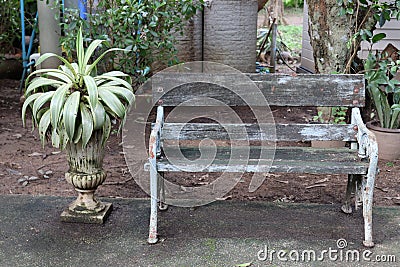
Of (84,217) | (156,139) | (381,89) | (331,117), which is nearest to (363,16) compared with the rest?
(381,89)

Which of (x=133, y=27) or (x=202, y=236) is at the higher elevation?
(x=133, y=27)

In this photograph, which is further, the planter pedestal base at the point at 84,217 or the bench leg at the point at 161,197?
the bench leg at the point at 161,197

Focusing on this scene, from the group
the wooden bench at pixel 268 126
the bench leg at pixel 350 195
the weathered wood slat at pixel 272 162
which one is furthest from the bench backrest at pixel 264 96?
the bench leg at pixel 350 195

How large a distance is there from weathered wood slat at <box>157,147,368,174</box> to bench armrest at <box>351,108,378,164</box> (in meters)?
0.07

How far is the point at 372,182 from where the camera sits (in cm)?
325

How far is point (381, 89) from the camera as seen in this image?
5438mm

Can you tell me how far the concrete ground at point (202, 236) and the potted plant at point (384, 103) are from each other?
5.00 ft

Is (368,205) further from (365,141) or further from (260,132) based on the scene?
(260,132)

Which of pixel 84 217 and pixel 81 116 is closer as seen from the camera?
pixel 81 116

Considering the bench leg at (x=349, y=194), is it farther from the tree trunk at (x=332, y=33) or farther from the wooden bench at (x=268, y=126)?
the tree trunk at (x=332, y=33)

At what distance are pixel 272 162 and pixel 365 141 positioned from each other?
0.62 meters

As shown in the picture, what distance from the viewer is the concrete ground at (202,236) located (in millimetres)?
3113

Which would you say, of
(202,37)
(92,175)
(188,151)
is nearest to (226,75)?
(188,151)

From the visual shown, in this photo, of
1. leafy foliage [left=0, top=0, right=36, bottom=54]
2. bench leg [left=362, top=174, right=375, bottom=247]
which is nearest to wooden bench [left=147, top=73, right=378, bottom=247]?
bench leg [left=362, top=174, right=375, bottom=247]
